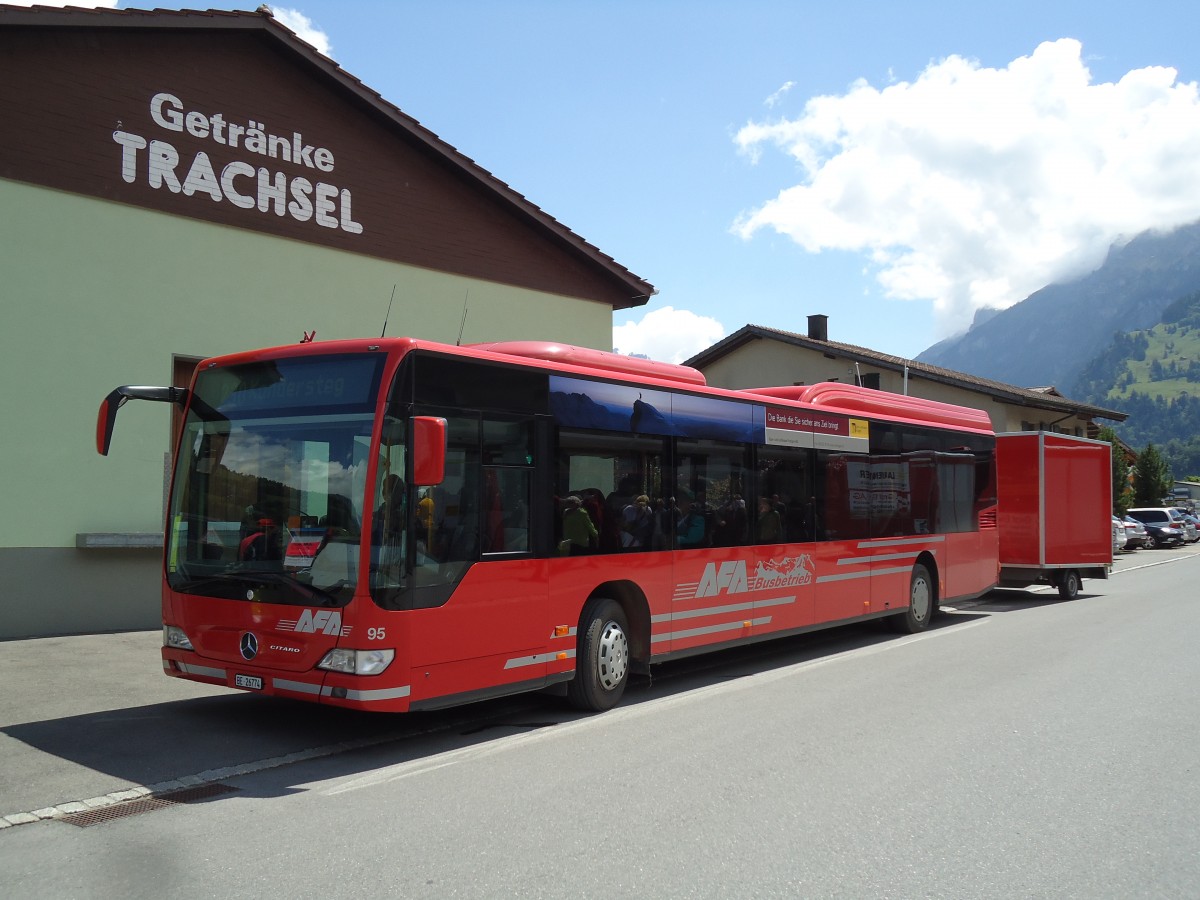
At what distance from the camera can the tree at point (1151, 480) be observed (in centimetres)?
5884

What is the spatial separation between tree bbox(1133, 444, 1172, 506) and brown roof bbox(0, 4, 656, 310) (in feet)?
165

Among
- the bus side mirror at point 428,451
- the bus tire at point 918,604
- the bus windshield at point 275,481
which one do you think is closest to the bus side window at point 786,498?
the bus tire at point 918,604

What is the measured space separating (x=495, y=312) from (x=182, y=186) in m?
5.71

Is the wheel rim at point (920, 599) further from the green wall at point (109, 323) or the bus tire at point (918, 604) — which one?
the green wall at point (109, 323)

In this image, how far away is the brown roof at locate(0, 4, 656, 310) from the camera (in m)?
12.4

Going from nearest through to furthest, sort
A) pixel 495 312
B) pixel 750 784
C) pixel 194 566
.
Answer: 1. pixel 750 784
2. pixel 194 566
3. pixel 495 312

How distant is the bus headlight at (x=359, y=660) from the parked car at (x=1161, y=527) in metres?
44.6

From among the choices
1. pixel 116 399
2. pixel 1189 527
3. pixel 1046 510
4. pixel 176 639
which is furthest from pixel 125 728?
pixel 1189 527

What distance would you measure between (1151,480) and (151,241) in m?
59.8

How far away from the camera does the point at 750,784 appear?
6250 millimetres

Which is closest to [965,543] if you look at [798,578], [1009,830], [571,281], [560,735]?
[798,578]

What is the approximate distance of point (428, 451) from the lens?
260 inches

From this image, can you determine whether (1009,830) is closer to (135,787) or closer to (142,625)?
(135,787)

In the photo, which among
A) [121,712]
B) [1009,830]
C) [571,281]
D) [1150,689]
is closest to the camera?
[1009,830]
